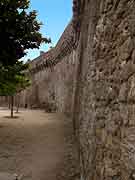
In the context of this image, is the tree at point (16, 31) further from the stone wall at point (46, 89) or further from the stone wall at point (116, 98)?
the stone wall at point (46, 89)

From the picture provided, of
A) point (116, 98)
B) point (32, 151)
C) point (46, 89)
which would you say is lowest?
point (32, 151)

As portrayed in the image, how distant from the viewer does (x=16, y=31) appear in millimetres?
8242

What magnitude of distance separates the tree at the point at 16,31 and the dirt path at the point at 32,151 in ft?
7.60

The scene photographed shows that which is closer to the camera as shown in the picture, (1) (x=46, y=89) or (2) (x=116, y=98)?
(2) (x=116, y=98)

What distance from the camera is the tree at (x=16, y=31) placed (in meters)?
7.96

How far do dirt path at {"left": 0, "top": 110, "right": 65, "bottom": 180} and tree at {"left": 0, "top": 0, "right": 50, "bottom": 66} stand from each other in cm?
232

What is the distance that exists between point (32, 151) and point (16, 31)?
351cm

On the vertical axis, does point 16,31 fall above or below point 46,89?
above

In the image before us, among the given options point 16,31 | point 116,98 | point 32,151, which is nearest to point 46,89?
point 16,31

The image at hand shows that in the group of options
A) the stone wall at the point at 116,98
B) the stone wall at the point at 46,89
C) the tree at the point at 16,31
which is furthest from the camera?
the stone wall at the point at 46,89

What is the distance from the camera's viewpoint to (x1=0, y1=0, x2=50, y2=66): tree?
26.1 ft

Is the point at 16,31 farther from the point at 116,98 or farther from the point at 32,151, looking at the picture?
the point at 116,98

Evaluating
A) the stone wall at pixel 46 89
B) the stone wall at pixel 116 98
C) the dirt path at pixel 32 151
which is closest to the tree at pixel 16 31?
the dirt path at pixel 32 151

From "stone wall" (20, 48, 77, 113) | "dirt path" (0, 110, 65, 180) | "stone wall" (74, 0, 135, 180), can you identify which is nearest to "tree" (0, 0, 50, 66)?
"dirt path" (0, 110, 65, 180)
